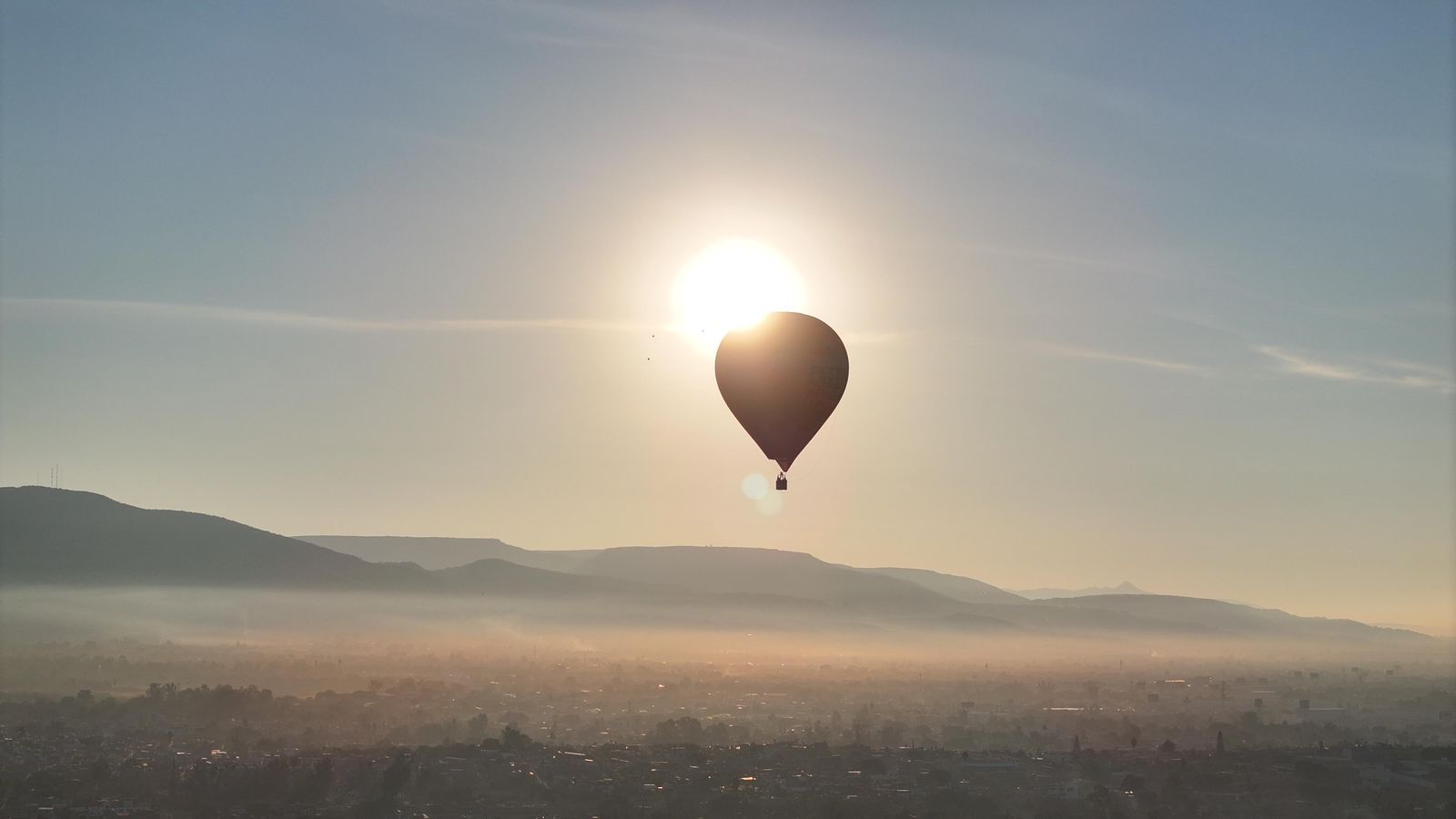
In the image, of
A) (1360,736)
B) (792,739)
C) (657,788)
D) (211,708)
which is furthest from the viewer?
(211,708)

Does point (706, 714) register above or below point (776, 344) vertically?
below

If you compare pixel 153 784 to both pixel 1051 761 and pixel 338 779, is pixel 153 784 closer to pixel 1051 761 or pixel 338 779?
pixel 338 779

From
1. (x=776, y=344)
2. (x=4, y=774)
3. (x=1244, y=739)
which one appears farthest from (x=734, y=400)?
(x=1244, y=739)

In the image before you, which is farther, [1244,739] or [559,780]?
[1244,739]

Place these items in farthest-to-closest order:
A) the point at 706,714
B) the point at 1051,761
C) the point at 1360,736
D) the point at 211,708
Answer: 1. the point at 706,714
2. the point at 211,708
3. the point at 1360,736
4. the point at 1051,761
